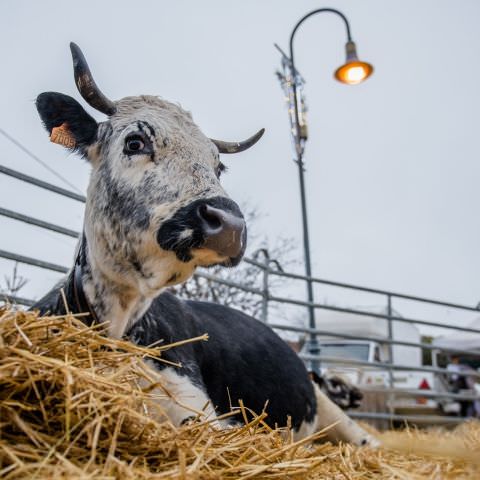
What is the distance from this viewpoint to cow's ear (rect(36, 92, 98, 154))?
244 centimetres

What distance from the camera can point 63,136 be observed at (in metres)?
2.48

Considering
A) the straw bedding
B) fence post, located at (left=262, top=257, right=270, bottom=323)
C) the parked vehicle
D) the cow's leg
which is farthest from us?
the parked vehicle

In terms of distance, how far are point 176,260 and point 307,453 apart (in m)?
0.91

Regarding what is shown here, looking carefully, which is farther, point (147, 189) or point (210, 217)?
point (147, 189)

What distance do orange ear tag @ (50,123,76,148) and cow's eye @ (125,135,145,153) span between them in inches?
14.3

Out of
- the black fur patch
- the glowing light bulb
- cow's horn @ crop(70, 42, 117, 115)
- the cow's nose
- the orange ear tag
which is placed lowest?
the black fur patch

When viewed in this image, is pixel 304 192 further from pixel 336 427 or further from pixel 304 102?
pixel 336 427

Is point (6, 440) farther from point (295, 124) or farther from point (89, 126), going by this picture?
point (295, 124)

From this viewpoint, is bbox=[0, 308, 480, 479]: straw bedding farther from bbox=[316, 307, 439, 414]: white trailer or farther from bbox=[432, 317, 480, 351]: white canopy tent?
bbox=[432, 317, 480, 351]: white canopy tent

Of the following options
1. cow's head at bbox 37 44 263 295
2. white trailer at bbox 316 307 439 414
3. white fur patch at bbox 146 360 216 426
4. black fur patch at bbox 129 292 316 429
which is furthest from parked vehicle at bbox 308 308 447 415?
cow's head at bbox 37 44 263 295

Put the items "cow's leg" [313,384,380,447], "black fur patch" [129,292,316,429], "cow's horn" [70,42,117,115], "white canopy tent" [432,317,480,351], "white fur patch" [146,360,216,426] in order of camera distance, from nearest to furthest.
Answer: "white fur patch" [146,360,216,426] < "cow's horn" [70,42,117,115] < "black fur patch" [129,292,316,429] < "cow's leg" [313,384,380,447] < "white canopy tent" [432,317,480,351]

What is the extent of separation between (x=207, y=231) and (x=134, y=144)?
666mm

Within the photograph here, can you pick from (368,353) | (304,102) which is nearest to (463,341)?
(368,353)

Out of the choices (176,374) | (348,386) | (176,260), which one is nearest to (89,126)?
(176,260)
